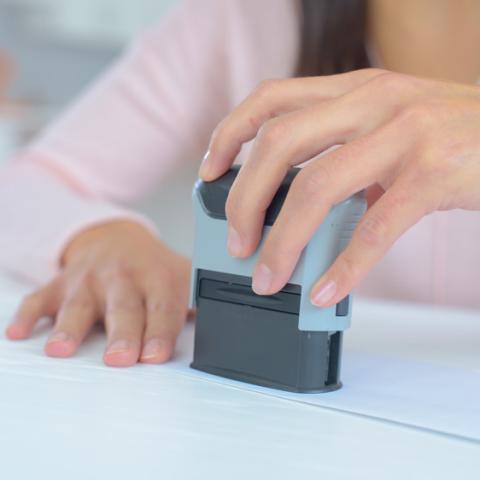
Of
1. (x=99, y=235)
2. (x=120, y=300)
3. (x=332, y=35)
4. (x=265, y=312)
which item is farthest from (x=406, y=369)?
(x=332, y=35)

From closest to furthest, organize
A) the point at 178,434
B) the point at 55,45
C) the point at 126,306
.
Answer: the point at 178,434 → the point at 126,306 → the point at 55,45

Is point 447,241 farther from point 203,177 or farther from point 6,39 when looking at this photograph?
point 6,39

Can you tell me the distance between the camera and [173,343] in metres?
0.66

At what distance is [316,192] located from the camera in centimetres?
52

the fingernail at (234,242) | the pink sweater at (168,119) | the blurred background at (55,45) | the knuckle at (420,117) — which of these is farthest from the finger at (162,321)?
the blurred background at (55,45)

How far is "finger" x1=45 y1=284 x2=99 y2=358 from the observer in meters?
0.64

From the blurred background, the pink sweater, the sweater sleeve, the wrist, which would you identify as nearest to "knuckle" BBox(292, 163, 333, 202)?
the wrist

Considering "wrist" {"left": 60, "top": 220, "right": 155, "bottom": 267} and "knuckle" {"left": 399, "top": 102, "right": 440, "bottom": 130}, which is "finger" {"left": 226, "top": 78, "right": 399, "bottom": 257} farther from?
"wrist" {"left": 60, "top": 220, "right": 155, "bottom": 267}

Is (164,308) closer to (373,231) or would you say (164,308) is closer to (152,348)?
(152,348)

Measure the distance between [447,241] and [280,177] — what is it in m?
0.57

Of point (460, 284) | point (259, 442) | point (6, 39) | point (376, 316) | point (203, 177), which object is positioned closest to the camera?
point (259, 442)

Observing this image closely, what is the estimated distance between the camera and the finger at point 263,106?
1.94ft

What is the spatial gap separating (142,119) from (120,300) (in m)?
0.59

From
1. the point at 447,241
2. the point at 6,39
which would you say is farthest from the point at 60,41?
the point at 447,241
